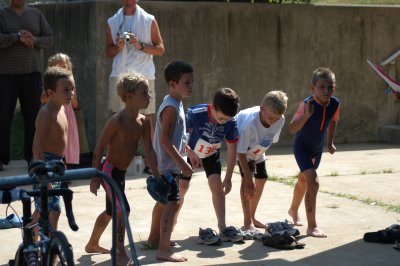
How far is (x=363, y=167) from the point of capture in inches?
393

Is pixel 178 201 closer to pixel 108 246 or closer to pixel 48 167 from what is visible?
pixel 108 246

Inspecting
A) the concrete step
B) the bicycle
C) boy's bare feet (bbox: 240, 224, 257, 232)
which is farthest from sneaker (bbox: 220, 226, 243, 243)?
the concrete step

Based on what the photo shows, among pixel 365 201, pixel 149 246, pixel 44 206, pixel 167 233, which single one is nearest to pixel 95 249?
pixel 149 246

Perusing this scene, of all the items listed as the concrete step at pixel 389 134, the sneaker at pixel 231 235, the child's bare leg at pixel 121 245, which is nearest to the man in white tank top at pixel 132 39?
the sneaker at pixel 231 235

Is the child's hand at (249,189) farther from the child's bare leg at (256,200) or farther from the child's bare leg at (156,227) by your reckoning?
the child's bare leg at (156,227)

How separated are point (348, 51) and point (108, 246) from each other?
6.49m

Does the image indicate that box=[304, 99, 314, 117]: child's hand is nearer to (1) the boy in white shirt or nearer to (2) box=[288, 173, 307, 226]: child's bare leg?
(1) the boy in white shirt

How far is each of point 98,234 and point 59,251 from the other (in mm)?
2586

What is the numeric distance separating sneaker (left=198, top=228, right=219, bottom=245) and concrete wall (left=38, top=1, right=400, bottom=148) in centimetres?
425

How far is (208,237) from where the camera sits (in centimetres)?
648

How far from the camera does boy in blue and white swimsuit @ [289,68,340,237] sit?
695 centimetres

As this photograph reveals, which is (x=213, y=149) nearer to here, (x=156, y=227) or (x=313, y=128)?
(x=156, y=227)

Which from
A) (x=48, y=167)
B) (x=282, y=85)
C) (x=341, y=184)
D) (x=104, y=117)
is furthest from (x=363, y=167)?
(x=48, y=167)

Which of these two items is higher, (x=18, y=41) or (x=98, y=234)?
(x=18, y=41)
